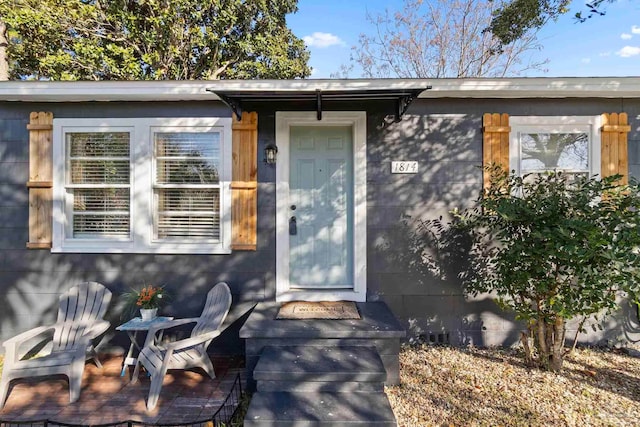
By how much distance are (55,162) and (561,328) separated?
515cm

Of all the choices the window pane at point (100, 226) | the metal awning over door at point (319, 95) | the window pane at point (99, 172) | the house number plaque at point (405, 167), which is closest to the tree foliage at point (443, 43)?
the house number plaque at point (405, 167)

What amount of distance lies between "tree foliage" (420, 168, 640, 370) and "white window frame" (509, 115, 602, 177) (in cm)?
49

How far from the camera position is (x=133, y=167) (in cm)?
351

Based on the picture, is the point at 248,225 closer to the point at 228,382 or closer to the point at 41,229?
the point at 228,382

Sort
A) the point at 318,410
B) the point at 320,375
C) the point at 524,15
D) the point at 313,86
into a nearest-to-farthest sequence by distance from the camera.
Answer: the point at 318,410, the point at 320,375, the point at 313,86, the point at 524,15

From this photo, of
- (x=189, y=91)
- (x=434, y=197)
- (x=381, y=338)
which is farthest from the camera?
(x=434, y=197)

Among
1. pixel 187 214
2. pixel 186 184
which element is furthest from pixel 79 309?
pixel 186 184

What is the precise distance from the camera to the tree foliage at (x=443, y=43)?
1030cm

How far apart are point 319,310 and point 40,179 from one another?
3.24 metres

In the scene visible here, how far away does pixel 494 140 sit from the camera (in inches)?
137

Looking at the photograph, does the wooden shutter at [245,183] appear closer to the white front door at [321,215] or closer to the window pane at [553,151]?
the white front door at [321,215]

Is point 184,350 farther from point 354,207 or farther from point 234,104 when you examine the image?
point 234,104

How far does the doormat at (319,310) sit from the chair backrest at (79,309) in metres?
1.74

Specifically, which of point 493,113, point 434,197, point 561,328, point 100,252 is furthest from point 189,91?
point 561,328
